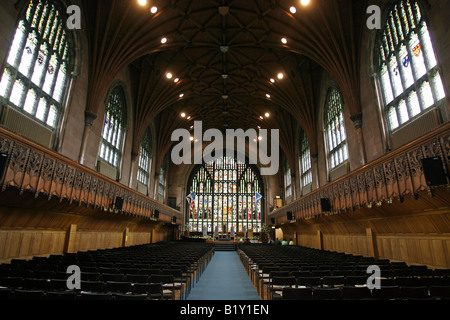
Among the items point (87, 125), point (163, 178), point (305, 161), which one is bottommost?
point (87, 125)

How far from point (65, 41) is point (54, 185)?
8.99m

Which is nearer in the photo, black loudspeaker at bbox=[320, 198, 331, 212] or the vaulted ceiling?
black loudspeaker at bbox=[320, 198, 331, 212]

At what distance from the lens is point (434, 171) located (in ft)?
21.3

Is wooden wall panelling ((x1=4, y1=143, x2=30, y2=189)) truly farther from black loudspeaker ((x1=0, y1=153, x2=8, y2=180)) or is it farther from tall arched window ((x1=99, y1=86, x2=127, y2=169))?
tall arched window ((x1=99, y1=86, x2=127, y2=169))

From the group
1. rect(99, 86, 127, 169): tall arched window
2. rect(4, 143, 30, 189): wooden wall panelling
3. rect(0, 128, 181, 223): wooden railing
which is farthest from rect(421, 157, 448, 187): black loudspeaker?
rect(99, 86, 127, 169): tall arched window

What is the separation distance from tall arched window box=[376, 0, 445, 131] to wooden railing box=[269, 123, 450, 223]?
3489 millimetres

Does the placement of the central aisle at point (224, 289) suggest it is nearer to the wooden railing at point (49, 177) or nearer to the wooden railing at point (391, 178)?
the wooden railing at point (391, 178)

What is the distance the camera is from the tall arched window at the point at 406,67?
10.2 meters

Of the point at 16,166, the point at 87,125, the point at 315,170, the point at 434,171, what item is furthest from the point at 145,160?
the point at 434,171

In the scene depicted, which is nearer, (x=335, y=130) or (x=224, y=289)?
(x=224, y=289)

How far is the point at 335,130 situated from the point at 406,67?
7717 millimetres

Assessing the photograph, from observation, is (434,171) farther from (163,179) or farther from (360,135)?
(163,179)

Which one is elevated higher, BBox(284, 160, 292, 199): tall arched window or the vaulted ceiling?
the vaulted ceiling

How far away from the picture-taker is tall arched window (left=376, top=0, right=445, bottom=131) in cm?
1018
